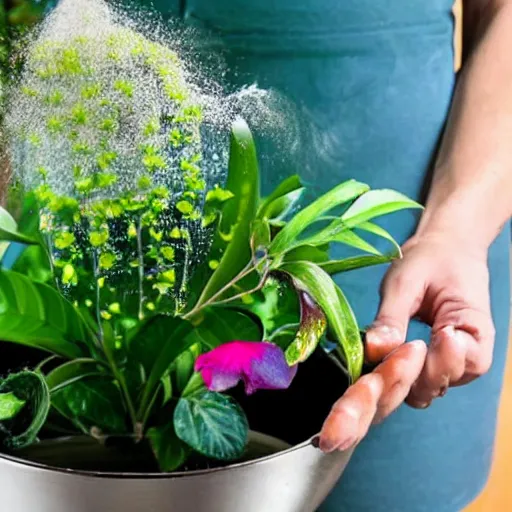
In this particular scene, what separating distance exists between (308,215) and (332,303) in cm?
3

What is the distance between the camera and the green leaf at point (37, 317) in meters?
0.27

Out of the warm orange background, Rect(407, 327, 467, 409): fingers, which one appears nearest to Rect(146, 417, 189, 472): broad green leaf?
Rect(407, 327, 467, 409): fingers

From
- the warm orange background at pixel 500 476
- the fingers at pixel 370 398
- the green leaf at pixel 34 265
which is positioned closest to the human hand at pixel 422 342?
the fingers at pixel 370 398

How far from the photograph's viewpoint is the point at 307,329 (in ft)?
0.88

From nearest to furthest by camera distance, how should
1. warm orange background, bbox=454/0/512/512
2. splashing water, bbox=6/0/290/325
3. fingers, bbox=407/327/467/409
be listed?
splashing water, bbox=6/0/290/325 → fingers, bbox=407/327/467/409 → warm orange background, bbox=454/0/512/512

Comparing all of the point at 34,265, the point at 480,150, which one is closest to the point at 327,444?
the point at 34,265

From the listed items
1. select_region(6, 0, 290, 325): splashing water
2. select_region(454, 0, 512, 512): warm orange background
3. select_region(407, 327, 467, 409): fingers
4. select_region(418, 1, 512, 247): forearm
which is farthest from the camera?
select_region(454, 0, 512, 512): warm orange background

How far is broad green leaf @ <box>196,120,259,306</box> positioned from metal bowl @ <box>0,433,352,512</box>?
0.06 meters

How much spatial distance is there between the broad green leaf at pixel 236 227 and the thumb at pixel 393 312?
0.06 metres

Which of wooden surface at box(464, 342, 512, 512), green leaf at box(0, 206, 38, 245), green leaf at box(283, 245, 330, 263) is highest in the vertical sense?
green leaf at box(0, 206, 38, 245)

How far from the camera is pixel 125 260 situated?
10.5 inches

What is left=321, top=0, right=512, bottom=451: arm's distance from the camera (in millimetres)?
294

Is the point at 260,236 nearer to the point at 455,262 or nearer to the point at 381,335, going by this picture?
the point at 381,335

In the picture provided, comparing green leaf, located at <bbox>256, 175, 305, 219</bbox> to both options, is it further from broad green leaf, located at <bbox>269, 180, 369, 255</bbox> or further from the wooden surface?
the wooden surface
